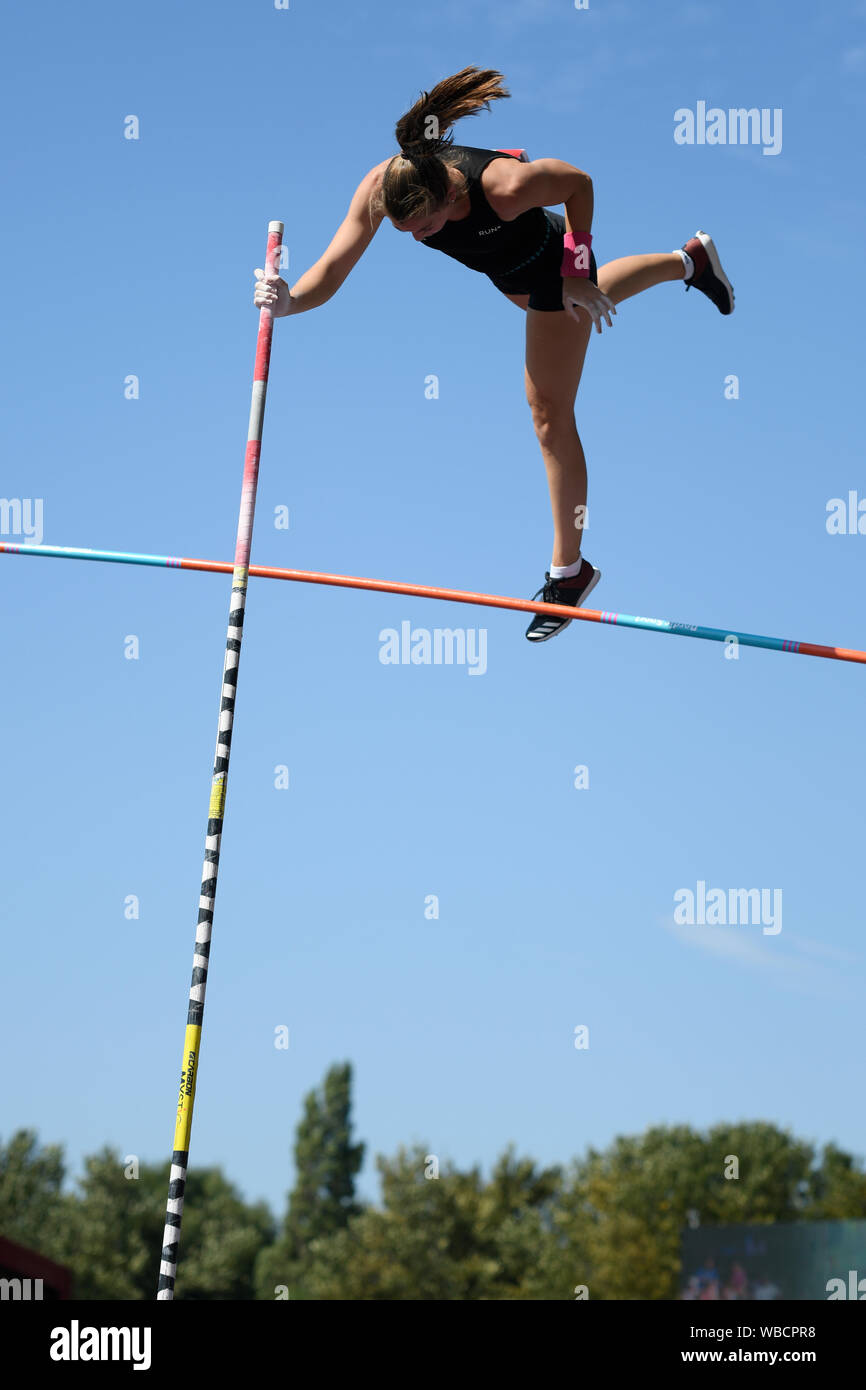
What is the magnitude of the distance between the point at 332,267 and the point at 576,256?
1.17m

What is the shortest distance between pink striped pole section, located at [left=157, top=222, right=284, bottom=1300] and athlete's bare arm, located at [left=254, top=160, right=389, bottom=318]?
0.28 feet

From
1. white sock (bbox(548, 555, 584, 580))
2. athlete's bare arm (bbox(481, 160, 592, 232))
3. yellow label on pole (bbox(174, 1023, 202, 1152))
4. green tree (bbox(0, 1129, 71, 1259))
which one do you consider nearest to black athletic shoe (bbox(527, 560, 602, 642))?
white sock (bbox(548, 555, 584, 580))

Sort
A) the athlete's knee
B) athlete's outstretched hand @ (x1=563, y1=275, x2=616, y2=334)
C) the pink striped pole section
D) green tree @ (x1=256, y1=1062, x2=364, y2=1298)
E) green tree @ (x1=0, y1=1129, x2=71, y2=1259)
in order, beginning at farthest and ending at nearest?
green tree @ (x1=256, y1=1062, x2=364, y2=1298) → green tree @ (x1=0, y1=1129, x2=71, y2=1259) → the athlete's knee → athlete's outstretched hand @ (x1=563, y1=275, x2=616, y2=334) → the pink striped pole section

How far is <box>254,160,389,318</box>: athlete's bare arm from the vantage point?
24.1 ft

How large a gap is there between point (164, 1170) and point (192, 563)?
63.8 metres

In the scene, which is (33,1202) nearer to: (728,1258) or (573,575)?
(728,1258)

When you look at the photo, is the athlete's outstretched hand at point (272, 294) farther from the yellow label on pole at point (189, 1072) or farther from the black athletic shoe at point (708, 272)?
the yellow label on pole at point (189, 1072)

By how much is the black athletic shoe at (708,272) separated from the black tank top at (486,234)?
1.47 m

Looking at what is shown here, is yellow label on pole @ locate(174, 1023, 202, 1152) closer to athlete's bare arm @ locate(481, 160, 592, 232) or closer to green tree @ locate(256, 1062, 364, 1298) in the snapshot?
athlete's bare arm @ locate(481, 160, 592, 232)

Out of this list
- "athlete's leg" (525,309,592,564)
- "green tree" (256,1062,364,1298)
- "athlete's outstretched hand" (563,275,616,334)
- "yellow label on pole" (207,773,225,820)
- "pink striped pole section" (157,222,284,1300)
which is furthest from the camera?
"green tree" (256,1062,364,1298)

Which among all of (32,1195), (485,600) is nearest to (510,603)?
(485,600)

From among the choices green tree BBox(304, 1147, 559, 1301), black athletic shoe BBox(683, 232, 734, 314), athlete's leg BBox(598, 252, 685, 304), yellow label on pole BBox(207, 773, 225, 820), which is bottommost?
green tree BBox(304, 1147, 559, 1301)

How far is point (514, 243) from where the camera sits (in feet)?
23.9

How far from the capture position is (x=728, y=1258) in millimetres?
32625
